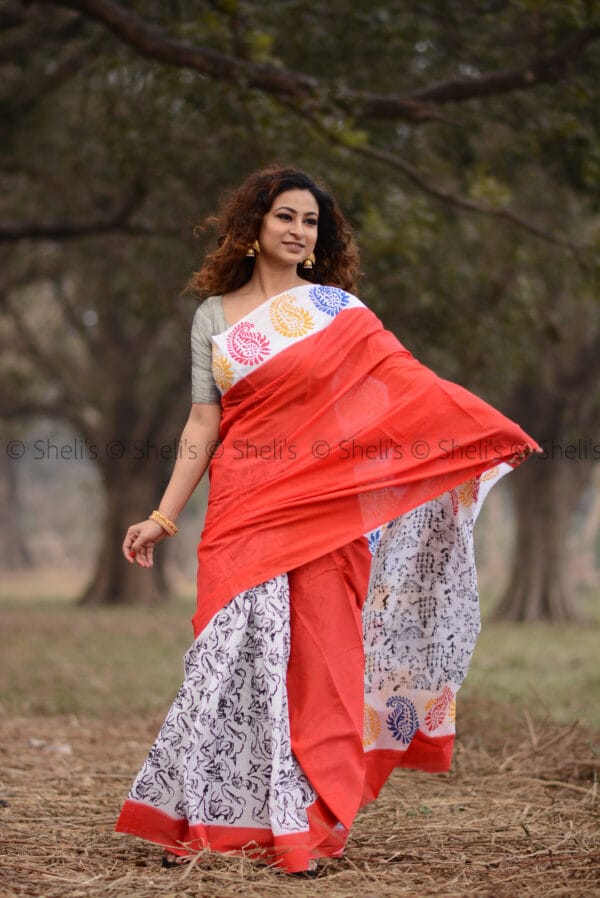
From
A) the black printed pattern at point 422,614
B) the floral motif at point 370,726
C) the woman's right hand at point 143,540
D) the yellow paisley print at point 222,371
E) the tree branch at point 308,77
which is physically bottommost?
the floral motif at point 370,726

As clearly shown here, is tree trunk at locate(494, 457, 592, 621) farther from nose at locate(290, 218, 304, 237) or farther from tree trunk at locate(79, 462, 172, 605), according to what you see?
nose at locate(290, 218, 304, 237)

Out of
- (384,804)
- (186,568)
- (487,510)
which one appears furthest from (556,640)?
(186,568)

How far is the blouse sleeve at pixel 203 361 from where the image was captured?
4012 mm

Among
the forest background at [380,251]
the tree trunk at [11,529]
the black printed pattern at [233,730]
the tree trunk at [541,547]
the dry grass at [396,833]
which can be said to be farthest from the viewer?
the tree trunk at [11,529]

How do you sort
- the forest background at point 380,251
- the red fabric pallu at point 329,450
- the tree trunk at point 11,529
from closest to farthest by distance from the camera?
the red fabric pallu at point 329,450
the forest background at point 380,251
the tree trunk at point 11,529

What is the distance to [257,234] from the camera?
4078mm

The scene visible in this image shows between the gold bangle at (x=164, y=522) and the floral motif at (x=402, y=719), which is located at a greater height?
the gold bangle at (x=164, y=522)

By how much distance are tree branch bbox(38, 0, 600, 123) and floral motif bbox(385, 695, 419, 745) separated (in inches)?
153

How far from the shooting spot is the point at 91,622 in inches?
656

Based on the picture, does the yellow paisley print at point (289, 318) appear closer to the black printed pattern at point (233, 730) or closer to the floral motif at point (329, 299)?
the floral motif at point (329, 299)

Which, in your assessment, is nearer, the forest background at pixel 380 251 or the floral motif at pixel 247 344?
the floral motif at pixel 247 344

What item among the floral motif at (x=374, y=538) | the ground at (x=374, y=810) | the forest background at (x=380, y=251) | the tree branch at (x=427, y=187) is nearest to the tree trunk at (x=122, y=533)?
the forest background at (x=380, y=251)

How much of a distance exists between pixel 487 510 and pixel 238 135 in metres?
32.0

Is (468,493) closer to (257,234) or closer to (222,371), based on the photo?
(222,371)
